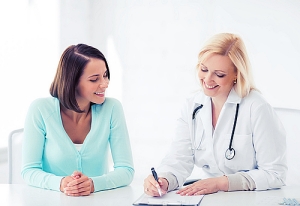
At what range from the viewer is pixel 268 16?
3.79 m

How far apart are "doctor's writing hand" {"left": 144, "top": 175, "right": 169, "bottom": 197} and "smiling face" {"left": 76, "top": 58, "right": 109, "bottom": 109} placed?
20.1 inches

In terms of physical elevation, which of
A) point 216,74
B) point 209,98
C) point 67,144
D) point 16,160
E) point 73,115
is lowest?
point 16,160

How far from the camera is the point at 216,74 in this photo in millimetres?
2180

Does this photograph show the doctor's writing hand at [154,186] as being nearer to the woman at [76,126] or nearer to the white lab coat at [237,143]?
the white lab coat at [237,143]

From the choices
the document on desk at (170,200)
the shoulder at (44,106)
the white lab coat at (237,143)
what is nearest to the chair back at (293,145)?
the white lab coat at (237,143)

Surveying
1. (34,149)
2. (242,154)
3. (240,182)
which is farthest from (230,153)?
(34,149)

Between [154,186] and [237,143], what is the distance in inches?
18.4

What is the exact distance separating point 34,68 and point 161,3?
1250 millimetres

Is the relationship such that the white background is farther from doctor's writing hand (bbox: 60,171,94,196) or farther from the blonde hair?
the blonde hair

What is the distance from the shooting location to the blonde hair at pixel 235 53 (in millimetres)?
2158

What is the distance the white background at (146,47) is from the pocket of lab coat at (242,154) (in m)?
1.59

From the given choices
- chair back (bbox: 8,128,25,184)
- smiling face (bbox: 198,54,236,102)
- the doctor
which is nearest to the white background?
chair back (bbox: 8,128,25,184)

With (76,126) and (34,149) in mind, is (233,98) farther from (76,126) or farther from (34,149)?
(34,149)

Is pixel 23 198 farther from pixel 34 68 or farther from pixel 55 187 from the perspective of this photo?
pixel 34 68
